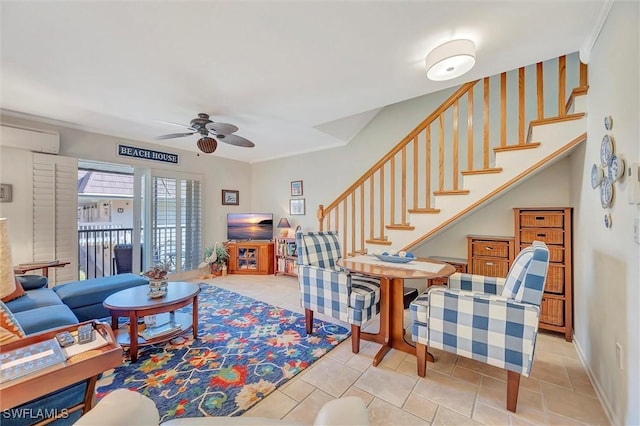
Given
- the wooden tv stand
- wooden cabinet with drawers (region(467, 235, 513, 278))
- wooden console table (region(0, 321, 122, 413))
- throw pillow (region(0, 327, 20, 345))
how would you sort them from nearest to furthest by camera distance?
1. wooden console table (region(0, 321, 122, 413))
2. throw pillow (region(0, 327, 20, 345))
3. wooden cabinet with drawers (region(467, 235, 513, 278))
4. the wooden tv stand

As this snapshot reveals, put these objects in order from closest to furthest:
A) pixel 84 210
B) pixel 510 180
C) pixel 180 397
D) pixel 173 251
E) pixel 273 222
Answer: pixel 180 397, pixel 510 180, pixel 173 251, pixel 273 222, pixel 84 210

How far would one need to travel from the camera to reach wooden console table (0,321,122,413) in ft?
3.04

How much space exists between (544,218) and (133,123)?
5.00 meters

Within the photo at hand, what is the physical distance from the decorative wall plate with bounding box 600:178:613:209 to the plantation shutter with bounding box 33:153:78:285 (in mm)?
5471

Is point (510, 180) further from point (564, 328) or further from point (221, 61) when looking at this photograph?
point (221, 61)

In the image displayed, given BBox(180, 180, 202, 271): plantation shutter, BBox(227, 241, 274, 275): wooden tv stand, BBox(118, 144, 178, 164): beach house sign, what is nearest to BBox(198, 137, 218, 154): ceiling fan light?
BBox(118, 144, 178, 164): beach house sign

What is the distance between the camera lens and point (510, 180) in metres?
2.45

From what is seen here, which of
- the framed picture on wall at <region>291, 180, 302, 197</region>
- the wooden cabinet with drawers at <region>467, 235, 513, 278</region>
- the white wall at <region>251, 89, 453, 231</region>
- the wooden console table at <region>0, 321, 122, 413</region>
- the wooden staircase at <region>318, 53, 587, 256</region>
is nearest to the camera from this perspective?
the wooden console table at <region>0, 321, 122, 413</region>

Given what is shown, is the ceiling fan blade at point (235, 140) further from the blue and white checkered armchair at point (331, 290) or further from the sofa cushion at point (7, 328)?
the sofa cushion at point (7, 328)

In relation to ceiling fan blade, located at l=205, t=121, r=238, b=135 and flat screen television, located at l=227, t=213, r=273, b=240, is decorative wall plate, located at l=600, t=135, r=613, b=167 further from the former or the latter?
flat screen television, located at l=227, t=213, r=273, b=240

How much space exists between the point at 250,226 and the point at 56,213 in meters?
2.79

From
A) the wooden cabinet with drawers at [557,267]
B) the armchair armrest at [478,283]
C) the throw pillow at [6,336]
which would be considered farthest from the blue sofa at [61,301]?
the wooden cabinet with drawers at [557,267]

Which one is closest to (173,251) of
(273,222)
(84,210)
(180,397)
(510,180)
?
(273,222)

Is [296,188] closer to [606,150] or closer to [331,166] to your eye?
[331,166]
